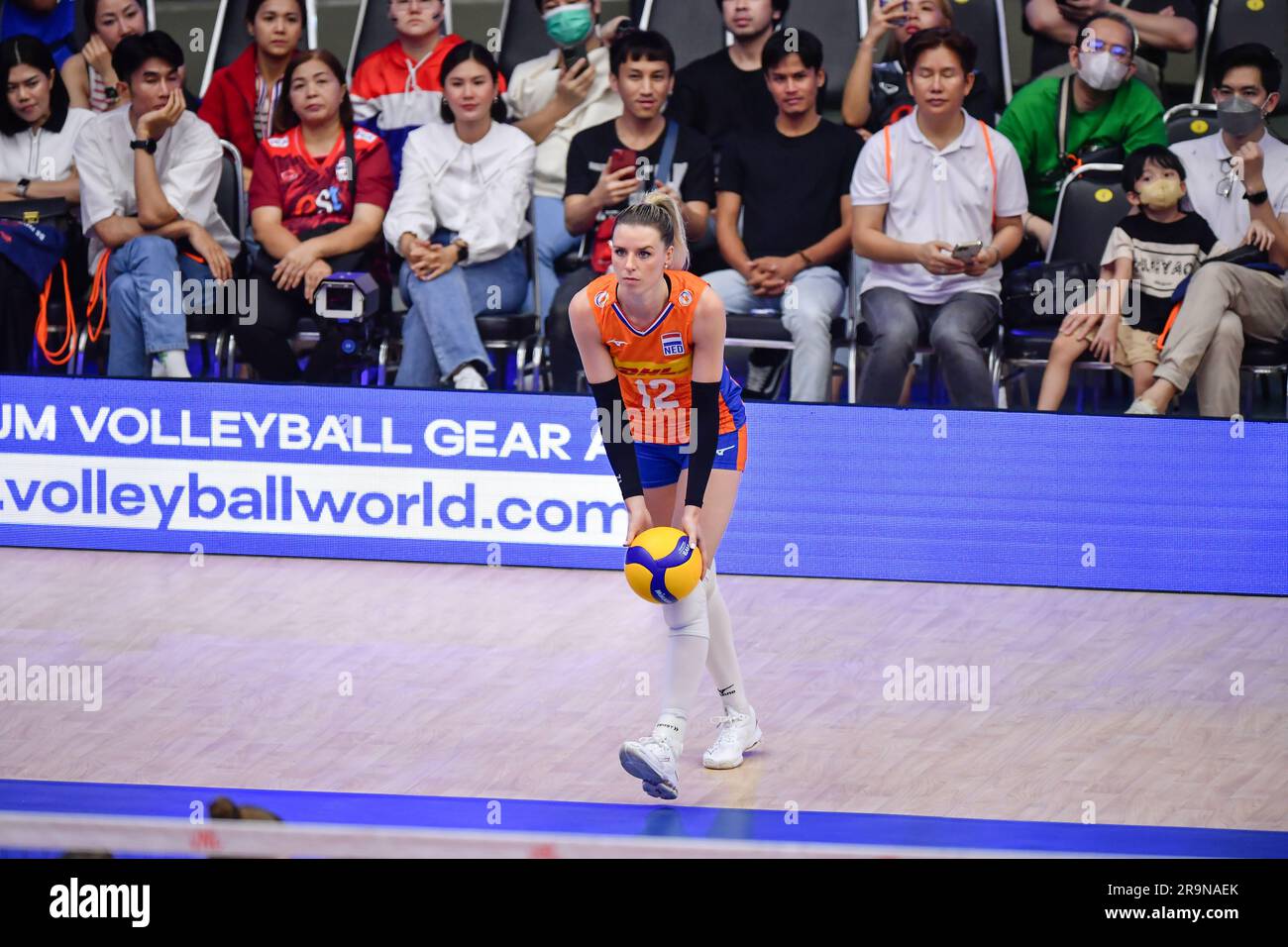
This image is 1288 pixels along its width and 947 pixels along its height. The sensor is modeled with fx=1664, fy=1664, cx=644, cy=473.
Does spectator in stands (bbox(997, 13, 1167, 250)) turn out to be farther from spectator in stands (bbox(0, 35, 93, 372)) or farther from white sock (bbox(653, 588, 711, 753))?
spectator in stands (bbox(0, 35, 93, 372))

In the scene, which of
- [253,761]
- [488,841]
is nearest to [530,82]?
[253,761]

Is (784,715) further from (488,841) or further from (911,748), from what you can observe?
(488,841)

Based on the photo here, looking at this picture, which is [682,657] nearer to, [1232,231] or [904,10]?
[1232,231]

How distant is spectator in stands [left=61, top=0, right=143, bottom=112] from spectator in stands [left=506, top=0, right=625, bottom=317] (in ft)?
6.67

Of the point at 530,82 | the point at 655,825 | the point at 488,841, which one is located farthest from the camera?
the point at 530,82

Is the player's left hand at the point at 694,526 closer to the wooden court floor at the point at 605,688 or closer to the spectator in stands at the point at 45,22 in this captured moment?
the wooden court floor at the point at 605,688

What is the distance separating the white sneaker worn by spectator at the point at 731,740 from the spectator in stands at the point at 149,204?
383 cm

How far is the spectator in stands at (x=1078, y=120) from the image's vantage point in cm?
795

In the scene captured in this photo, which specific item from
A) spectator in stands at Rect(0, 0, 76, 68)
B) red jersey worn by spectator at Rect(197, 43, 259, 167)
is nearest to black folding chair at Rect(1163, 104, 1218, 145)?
red jersey worn by spectator at Rect(197, 43, 259, 167)

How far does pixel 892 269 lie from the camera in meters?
7.69

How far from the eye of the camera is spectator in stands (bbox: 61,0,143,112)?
8.61m

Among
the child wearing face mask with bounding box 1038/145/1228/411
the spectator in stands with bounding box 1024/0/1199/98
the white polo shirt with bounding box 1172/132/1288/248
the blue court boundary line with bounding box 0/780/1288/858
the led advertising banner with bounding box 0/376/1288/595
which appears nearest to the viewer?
the blue court boundary line with bounding box 0/780/1288/858

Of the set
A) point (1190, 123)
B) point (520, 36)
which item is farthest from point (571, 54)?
point (1190, 123)

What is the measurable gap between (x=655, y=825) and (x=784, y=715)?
121cm
